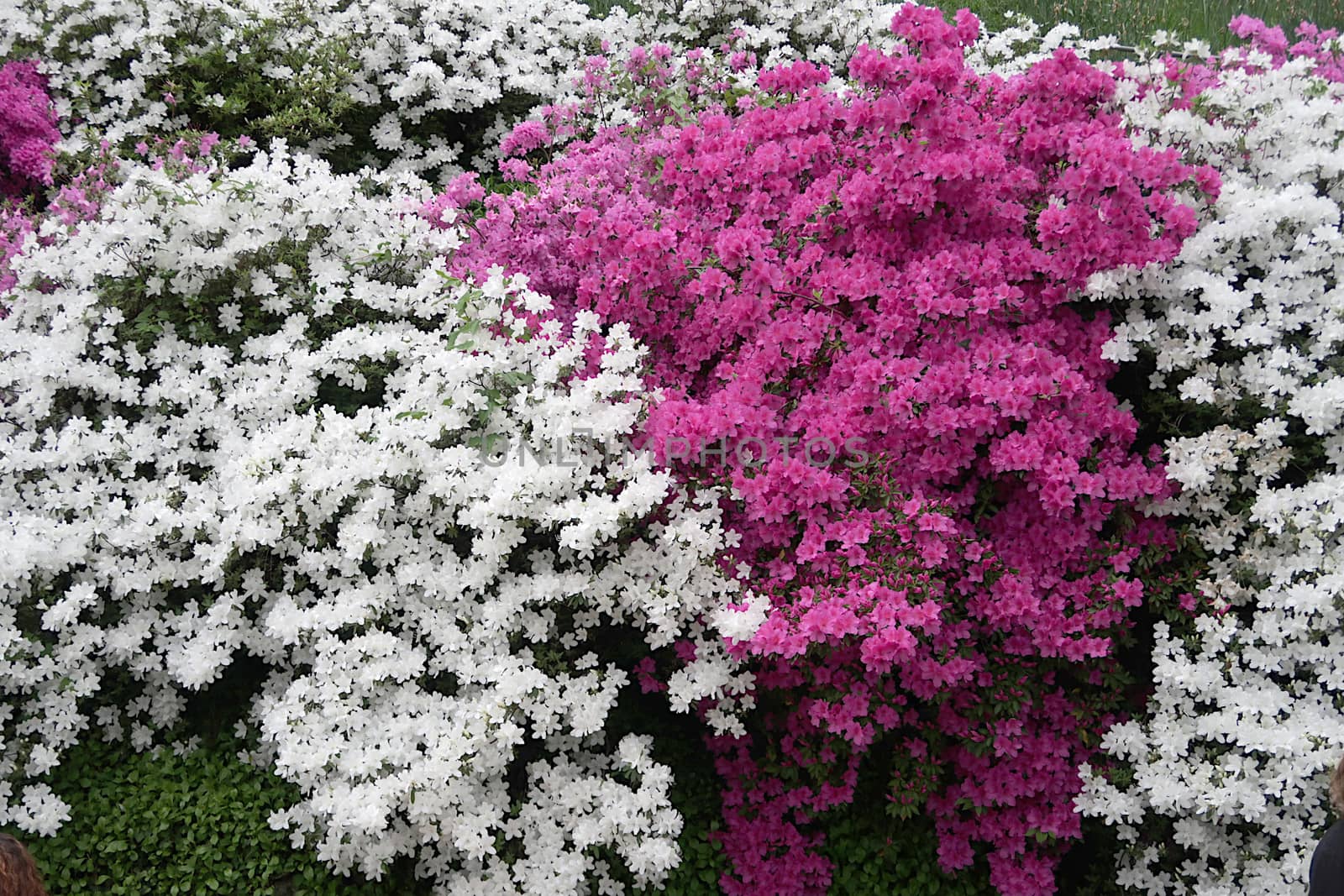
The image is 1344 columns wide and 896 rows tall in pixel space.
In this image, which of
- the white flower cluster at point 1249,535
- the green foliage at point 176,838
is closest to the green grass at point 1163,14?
the white flower cluster at point 1249,535

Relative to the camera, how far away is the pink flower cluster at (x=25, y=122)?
223 inches

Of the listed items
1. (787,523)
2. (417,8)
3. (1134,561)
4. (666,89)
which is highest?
(417,8)

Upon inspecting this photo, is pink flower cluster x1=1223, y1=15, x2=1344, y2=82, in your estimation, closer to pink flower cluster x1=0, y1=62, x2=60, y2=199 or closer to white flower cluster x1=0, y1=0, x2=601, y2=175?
white flower cluster x1=0, y1=0, x2=601, y2=175

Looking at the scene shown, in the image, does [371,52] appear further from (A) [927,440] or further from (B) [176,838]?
(B) [176,838]

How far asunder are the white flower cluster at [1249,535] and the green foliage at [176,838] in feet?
8.41

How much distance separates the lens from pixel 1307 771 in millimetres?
2850

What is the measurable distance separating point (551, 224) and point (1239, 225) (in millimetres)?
2774

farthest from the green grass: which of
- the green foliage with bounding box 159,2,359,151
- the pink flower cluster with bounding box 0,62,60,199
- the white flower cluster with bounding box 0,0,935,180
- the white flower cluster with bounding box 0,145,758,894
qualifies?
the pink flower cluster with bounding box 0,62,60,199

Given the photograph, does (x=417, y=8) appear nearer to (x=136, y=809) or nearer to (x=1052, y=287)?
(x=1052, y=287)

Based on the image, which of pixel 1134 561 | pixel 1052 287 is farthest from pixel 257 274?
pixel 1134 561

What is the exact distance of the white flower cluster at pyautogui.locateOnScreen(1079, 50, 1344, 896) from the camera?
9.77ft

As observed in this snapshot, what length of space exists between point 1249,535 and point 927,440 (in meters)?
1.14

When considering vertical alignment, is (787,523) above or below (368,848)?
above

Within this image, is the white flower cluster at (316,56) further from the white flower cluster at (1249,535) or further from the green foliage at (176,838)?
the white flower cluster at (1249,535)
